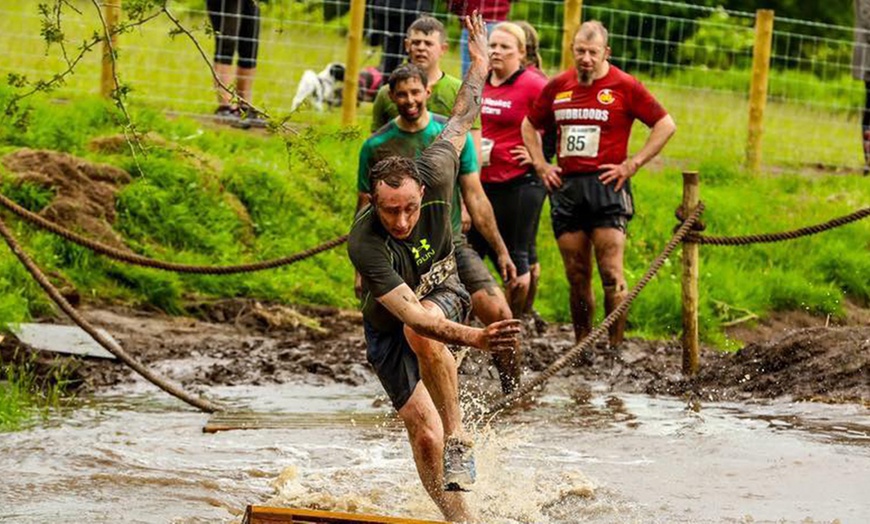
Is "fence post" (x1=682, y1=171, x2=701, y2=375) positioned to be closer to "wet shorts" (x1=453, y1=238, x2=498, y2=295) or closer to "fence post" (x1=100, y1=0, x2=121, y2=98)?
"wet shorts" (x1=453, y1=238, x2=498, y2=295)

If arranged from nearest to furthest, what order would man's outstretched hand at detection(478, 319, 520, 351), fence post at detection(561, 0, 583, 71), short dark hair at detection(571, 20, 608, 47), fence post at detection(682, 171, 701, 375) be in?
man's outstretched hand at detection(478, 319, 520, 351), short dark hair at detection(571, 20, 608, 47), fence post at detection(682, 171, 701, 375), fence post at detection(561, 0, 583, 71)

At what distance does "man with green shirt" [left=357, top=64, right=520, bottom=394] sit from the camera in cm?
1008

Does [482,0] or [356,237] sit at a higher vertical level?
[482,0]

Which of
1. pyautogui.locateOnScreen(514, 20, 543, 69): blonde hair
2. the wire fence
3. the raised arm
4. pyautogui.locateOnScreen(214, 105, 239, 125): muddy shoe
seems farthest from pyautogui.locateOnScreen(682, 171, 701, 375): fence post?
pyautogui.locateOnScreen(214, 105, 239, 125): muddy shoe

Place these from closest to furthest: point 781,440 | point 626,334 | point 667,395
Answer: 1. point 781,440
2. point 667,395
3. point 626,334

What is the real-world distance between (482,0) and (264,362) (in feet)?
15.2

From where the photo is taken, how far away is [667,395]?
1191cm

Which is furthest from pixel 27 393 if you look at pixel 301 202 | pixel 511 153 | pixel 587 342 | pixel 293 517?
pixel 301 202

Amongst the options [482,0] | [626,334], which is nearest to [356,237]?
[626,334]

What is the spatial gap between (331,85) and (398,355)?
9.04m

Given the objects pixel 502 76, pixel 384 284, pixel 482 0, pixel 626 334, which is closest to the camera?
pixel 384 284

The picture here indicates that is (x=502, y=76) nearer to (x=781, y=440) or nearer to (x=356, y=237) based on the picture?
(x=781, y=440)

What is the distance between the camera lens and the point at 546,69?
2005 cm

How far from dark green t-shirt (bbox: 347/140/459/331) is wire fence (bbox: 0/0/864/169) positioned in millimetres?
7584
